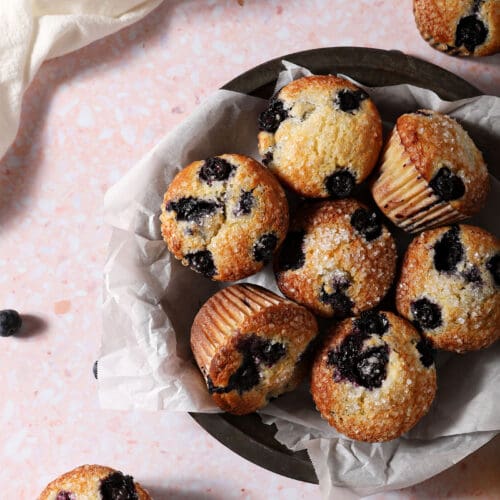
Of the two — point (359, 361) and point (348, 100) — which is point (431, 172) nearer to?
point (348, 100)

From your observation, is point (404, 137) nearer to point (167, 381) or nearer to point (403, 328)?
point (403, 328)

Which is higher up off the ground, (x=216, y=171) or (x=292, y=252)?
(x=216, y=171)

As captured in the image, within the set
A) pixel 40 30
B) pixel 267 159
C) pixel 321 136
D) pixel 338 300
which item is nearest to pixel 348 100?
pixel 321 136

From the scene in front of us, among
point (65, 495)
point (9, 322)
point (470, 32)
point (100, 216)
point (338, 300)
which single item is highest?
point (470, 32)

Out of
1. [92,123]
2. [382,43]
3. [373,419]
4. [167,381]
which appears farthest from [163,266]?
[382,43]

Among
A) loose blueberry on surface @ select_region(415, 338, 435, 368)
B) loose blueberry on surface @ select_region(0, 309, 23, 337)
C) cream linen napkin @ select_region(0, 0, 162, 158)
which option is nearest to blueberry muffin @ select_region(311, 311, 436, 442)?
loose blueberry on surface @ select_region(415, 338, 435, 368)
